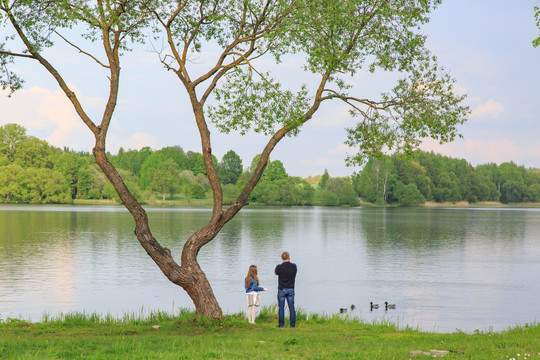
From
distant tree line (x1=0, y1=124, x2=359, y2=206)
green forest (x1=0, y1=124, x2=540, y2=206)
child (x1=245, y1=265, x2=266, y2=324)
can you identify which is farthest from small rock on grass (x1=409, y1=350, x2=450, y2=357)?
distant tree line (x1=0, y1=124, x2=359, y2=206)

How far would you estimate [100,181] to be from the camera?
159 meters

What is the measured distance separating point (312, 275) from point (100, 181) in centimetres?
13420

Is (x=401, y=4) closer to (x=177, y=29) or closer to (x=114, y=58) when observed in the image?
(x=177, y=29)

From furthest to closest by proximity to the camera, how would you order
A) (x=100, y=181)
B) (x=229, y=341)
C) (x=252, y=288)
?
1. (x=100, y=181)
2. (x=252, y=288)
3. (x=229, y=341)

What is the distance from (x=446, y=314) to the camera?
23.5 meters

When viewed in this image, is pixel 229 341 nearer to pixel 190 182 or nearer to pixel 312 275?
pixel 312 275

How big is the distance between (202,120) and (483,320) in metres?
14.3

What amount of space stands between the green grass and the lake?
5.37m

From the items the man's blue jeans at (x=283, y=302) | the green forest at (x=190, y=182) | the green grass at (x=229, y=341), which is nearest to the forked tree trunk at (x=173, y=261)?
the green grass at (x=229, y=341)

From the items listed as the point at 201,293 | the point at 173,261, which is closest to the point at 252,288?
the point at 201,293

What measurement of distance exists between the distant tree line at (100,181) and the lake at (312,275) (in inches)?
3650

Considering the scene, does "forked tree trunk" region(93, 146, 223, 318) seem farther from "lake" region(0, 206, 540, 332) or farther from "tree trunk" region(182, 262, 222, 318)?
"lake" region(0, 206, 540, 332)

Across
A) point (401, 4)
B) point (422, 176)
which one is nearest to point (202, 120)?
point (401, 4)

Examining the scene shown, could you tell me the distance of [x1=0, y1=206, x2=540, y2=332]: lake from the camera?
24.1 meters
